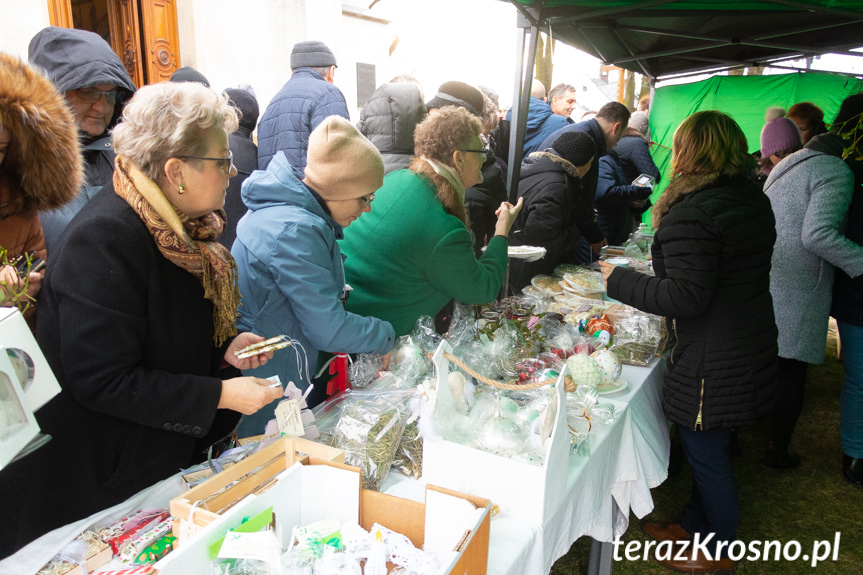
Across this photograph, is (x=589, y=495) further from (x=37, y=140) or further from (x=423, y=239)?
(x=37, y=140)

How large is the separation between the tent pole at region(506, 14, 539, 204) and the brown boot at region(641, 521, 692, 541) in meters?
1.98

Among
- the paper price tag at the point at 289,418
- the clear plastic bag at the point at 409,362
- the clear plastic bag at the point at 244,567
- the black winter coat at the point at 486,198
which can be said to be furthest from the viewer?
the black winter coat at the point at 486,198

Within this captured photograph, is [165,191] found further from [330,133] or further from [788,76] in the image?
[788,76]

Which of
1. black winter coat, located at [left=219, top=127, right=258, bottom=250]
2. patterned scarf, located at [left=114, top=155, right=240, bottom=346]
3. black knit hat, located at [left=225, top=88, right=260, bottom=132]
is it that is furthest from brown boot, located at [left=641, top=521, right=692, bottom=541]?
black knit hat, located at [left=225, top=88, right=260, bottom=132]

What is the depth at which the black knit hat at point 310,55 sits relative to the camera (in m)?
3.54

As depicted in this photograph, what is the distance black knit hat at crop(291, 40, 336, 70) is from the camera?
3545 millimetres

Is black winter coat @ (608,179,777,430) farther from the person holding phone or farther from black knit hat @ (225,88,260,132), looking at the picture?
black knit hat @ (225,88,260,132)

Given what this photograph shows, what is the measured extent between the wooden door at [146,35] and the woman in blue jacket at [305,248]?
4.36m

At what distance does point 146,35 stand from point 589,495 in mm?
5629

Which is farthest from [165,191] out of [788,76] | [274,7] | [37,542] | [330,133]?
[788,76]

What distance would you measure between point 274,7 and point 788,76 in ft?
24.2

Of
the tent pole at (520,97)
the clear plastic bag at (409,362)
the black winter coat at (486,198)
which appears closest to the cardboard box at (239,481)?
the clear plastic bag at (409,362)

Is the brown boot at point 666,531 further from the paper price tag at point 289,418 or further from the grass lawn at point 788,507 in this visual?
the paper price tag at point 289,418

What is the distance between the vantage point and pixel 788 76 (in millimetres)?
8133
